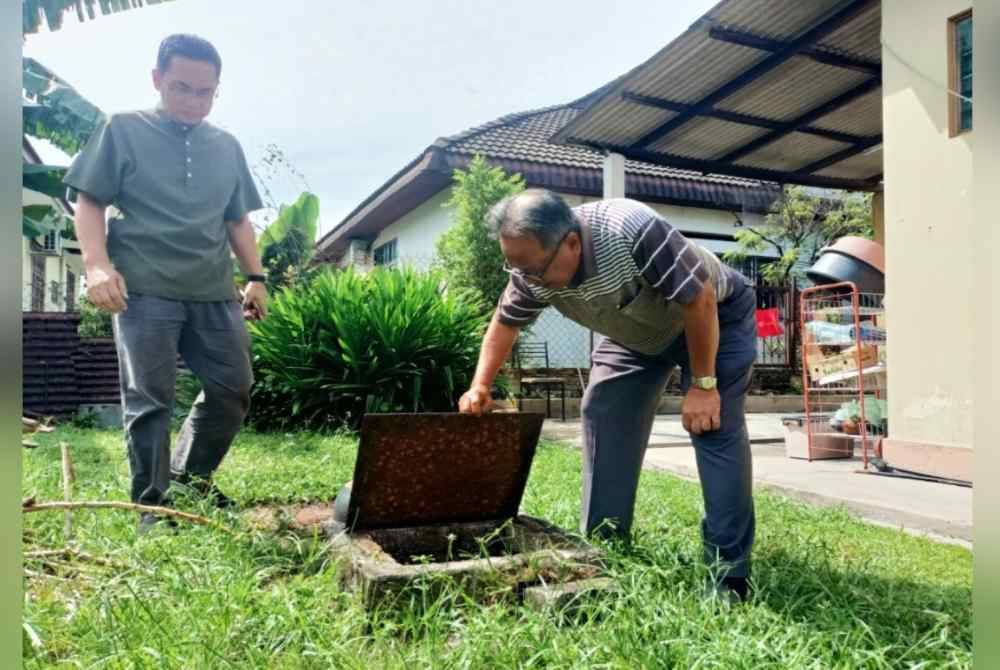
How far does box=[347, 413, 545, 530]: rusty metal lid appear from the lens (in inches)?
84.1

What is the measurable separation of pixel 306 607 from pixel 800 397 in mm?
10224

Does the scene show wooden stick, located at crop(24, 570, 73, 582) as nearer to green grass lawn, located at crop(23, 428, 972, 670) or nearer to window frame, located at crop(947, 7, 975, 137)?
green grass lawn, located at crop(23, 428, 972, 670)

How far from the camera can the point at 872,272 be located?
5.65 meters

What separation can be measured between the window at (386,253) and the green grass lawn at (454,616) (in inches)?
441

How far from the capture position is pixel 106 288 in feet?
7.27

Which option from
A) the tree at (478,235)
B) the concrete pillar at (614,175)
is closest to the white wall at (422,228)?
the tree at (478,235)

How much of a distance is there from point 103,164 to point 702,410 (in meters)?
2.03

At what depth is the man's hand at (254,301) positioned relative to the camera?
9.37 ft

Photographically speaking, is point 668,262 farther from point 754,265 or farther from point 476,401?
point 754,265

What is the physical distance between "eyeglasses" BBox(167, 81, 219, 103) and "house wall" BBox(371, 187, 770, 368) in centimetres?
693

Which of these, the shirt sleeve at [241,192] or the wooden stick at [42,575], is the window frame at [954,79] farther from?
the wooden stick at [42,575]

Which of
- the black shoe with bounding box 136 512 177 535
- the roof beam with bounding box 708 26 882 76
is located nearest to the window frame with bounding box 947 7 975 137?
the roof beam with bounding box 708 26 882 76

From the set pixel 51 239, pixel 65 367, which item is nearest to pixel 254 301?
pixel 51 239

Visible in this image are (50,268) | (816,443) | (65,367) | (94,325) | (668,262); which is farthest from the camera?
(94,325)
